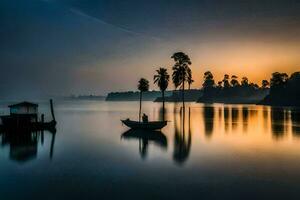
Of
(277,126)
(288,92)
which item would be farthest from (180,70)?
(288,92)

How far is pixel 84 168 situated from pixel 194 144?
18981 millimetres

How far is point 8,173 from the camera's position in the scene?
2458 cm

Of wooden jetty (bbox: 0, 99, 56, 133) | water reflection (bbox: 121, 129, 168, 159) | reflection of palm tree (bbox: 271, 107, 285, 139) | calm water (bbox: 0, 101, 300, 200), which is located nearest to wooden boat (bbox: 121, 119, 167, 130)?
water reflection (bbox: 121, 129, 168, 159)

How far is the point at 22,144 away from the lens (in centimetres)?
4109

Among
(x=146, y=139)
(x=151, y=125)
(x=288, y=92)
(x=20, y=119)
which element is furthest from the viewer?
(x=288, y=92)

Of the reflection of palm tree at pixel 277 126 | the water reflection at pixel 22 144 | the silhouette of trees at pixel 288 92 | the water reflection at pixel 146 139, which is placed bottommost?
the water reflection at pixel 22 144

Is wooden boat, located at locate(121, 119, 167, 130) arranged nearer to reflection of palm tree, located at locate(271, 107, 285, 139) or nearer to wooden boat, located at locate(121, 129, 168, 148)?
wooden boat, located at locate(121, 129, 168, 148)

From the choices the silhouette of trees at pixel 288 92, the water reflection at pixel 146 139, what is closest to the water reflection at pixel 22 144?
the water reflection at pixel 146 139

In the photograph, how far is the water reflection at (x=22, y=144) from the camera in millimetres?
32438

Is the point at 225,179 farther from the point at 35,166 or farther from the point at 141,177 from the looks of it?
the point at 35,166

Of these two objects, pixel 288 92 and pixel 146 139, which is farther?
pixel 288 92

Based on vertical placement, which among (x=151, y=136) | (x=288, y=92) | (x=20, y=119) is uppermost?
(x=288, y=92)

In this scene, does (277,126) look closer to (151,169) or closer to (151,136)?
(151,136)

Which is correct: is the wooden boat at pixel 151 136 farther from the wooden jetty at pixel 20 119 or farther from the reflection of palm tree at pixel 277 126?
the reflection of palm tree at pixel 277 126
